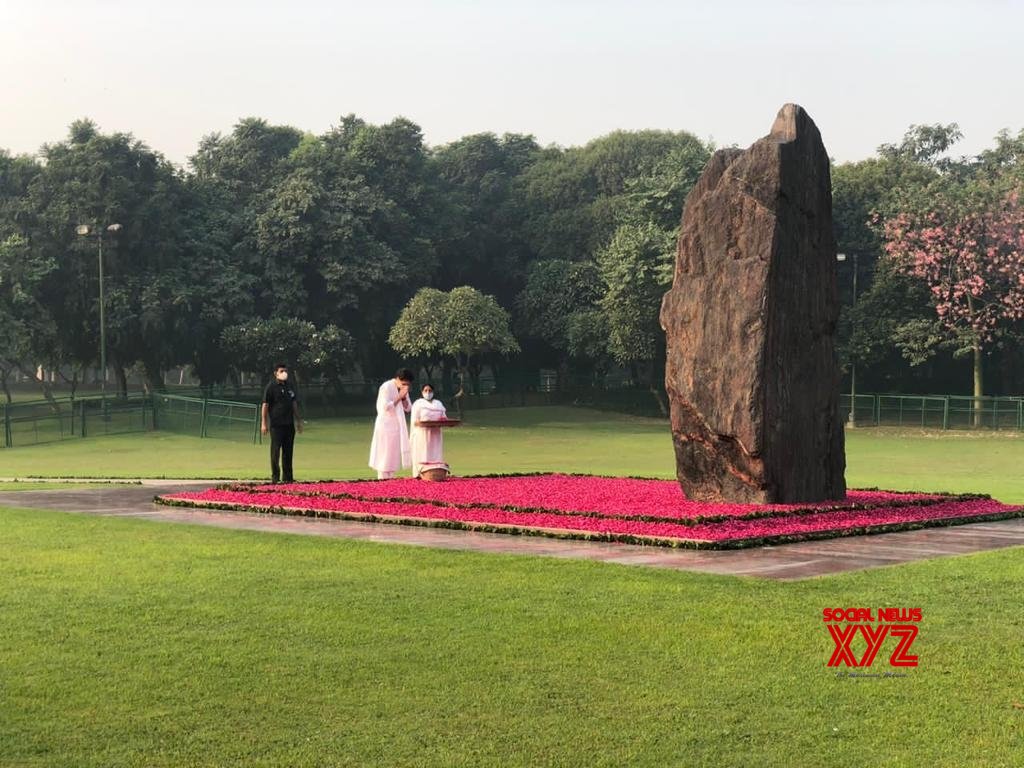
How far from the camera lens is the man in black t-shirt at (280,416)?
66.7 feet

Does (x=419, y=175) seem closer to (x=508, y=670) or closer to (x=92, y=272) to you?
(x=92, y=272)

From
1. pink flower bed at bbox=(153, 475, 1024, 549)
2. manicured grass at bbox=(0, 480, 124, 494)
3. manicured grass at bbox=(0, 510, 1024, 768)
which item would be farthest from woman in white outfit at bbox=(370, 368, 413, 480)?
manicured grass at bbox=(0, 510, 1024, 768)

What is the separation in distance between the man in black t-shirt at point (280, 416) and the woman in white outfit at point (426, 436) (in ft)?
6.02

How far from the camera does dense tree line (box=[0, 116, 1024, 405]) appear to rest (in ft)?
169

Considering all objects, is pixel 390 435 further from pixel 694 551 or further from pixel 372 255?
pixel 372 255

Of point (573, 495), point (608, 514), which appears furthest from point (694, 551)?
point (573, 495)

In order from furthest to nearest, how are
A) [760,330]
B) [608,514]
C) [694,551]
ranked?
[760,330], [608,514], [694,551]

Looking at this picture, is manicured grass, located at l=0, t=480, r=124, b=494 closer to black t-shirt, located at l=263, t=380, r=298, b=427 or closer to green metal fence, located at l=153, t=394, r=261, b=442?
black t-shirt, located at l=263, t=380, r=298, b=427

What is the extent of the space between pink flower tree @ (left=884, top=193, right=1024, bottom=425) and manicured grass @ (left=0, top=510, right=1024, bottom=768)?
141ft

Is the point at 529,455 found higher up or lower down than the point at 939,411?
lower down

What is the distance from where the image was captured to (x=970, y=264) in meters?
51.6

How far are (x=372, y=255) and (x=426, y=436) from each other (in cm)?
3588

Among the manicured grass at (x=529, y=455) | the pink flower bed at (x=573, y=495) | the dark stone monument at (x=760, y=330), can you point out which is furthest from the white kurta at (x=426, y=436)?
the manicured grass at (x=529, y=455)

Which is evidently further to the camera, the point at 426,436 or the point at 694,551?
the point at 426,436
